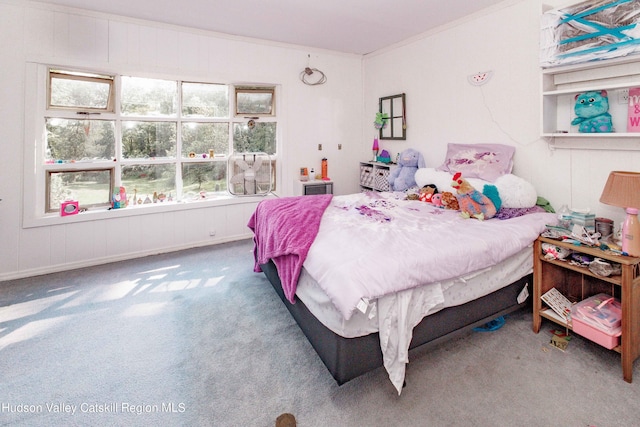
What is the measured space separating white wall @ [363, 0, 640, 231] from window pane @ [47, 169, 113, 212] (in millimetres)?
3771

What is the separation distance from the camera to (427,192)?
10.7 feet

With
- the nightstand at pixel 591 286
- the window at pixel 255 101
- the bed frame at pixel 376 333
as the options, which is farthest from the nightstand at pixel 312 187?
the nightstand at pixel 591 286

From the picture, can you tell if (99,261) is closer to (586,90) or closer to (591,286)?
(591,286)

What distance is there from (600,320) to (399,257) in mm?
1275

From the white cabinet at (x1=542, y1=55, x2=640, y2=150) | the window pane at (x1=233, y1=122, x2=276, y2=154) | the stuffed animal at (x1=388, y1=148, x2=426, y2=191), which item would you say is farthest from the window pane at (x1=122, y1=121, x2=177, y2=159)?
the white cabinet at (x1=542, y1=55, x2=640, y2=150)

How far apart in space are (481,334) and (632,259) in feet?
3.15

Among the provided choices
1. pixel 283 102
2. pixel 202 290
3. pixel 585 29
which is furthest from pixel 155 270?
pixel 585 29

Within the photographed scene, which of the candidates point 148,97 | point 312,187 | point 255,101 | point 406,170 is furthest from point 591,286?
point 148,97

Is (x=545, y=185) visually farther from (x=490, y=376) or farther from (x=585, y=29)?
(x=490, y=376)

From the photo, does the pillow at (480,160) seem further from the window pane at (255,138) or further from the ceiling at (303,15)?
the window pane at (255,138)

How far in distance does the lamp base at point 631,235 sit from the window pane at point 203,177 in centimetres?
408

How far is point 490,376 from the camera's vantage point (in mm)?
1846

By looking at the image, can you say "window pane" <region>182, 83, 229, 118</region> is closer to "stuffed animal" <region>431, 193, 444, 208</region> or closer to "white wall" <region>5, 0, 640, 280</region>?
"white wall" <region>5, 0, 640, 280</region>

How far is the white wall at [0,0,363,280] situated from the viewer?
123 inches
